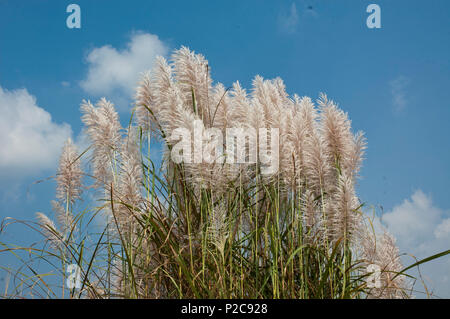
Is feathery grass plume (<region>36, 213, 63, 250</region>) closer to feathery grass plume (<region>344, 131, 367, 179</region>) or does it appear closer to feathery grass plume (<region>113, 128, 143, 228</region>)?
feathery grass plume (<region>113, 128, 143, 228</region>)

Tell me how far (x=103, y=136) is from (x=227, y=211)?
40.9 inches

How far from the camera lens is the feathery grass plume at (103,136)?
3.02 metres

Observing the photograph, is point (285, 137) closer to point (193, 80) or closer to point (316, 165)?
point (316, 165)

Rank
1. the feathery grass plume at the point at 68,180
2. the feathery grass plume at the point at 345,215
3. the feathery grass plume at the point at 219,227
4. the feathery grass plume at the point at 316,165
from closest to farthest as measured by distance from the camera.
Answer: the feathery grass plume at the point at 219,227 < the feathery grass plume at the point at 345,215 < the feathery grass plume at the point at 316,165 < the feathery grass plume at the point at 68,180

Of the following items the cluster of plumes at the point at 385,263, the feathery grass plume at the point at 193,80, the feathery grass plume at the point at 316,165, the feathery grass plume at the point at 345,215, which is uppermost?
the feathery grass plume at the point at 193,80

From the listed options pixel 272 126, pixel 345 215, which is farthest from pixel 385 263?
pixel 272 126

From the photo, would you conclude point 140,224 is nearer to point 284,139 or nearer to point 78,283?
point 78,283

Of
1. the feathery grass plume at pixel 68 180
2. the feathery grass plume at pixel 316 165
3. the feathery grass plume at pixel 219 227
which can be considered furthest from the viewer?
the feathery grass plume at pixel 68 180

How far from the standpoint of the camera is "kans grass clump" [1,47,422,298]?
2.52 meters

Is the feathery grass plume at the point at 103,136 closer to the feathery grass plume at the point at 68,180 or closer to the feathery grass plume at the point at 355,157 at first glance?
the feathery grass plume at the point at 68,180

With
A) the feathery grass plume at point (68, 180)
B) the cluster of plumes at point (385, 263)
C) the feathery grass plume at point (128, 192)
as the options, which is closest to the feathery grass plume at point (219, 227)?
the feathery grass plume at point (128, 192)

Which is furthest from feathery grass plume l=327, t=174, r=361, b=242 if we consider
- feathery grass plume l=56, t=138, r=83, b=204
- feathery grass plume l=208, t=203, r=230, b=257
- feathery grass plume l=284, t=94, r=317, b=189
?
feathery grass plume l=56, t=138, r=83, b=204

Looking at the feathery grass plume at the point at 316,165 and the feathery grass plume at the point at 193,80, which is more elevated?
the feathery grass plume at the point at 193,80

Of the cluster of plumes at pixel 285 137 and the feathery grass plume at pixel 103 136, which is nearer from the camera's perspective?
the cluster of plumes at pixel 285 137
